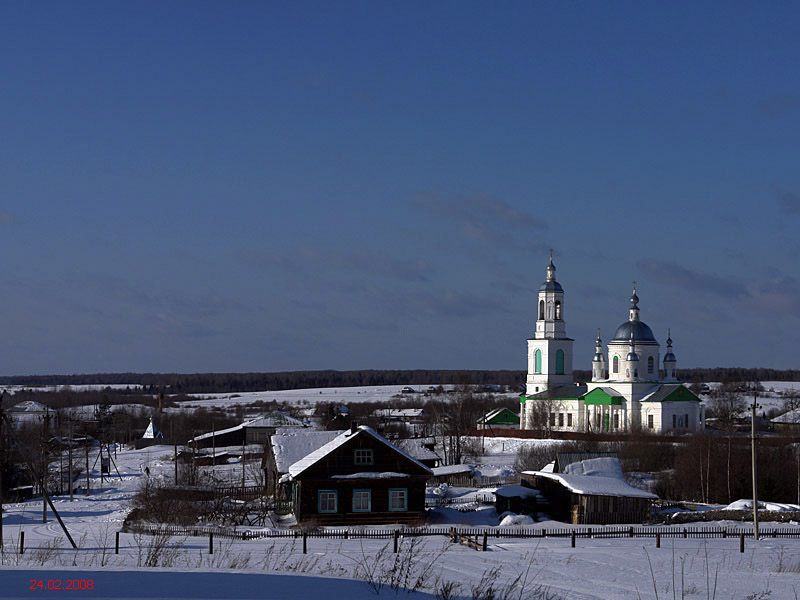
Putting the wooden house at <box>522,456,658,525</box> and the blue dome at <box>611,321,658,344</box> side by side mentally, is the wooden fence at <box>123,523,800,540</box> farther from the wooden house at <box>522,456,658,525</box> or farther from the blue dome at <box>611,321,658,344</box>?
the blue dome at <box>611,321,658,344</box>

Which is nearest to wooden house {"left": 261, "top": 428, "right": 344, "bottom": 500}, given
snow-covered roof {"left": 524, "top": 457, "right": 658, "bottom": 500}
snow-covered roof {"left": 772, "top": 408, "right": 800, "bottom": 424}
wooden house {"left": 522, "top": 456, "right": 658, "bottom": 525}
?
wooden house {"left": 522, "top": 456, "right": 658, "bottom": 525}

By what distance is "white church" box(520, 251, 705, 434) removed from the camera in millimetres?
72938

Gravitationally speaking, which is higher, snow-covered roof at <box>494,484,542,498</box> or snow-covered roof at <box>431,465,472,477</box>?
snow-covered roof at <box>494,484,542,498</box>

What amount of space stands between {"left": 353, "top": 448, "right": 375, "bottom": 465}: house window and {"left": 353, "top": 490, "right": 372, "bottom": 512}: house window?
101 centimetres

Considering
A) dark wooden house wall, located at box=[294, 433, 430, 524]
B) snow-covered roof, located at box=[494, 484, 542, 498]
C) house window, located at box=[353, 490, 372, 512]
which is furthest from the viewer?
snow-covered roof, located at box=[494, 484, 542, 498]

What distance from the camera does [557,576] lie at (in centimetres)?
1814

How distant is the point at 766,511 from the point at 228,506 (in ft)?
68.4

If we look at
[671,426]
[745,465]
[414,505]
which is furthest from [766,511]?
[671,426]

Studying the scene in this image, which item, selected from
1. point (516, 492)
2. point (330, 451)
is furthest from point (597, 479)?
point (330, 451)

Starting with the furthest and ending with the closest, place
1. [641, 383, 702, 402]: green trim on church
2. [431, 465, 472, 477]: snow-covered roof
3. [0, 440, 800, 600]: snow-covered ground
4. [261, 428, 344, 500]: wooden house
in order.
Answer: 1. [641, 383, 702, 402]: green trim on church
2. [431, 465, 472, 477]: snow-covered roof
3. [261, 428, 344, 500]: wooden house
4. [0, 440, 800, 600]: snow-covered ground

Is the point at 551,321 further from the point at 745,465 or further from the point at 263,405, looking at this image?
the point at 263,405

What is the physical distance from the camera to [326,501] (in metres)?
32.3

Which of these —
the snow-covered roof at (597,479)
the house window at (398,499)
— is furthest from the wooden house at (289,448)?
the snow-covered roof at (597,479)
